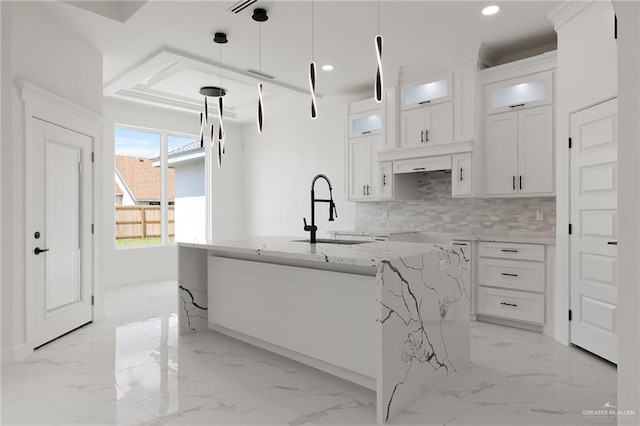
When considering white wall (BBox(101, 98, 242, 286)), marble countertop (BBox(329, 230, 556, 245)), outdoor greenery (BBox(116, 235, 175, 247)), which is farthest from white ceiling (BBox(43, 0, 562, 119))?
outdoor greenery (BBox(116, 235, 175, 247))

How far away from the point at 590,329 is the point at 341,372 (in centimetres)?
208

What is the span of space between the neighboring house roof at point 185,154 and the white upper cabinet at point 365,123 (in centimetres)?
307

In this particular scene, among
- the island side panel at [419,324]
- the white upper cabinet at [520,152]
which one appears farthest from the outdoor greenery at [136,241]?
the island side panel at [419,324]

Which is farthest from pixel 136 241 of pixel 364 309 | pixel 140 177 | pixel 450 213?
pixel 364 309

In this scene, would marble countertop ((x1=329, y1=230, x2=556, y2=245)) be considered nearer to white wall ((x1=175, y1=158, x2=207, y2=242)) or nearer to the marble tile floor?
the marble tile floor

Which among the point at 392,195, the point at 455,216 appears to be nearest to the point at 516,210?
the point at 455,216

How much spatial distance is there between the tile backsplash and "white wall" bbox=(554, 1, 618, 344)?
79cm

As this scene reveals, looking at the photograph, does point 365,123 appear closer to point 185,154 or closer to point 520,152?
point 520,152

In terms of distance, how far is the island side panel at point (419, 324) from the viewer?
86.6 inches

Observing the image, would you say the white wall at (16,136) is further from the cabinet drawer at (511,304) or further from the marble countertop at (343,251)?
the cabinet drawer at (511,304)

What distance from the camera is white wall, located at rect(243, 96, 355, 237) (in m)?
6.37

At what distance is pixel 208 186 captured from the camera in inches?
298

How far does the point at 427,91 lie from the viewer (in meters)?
4.81

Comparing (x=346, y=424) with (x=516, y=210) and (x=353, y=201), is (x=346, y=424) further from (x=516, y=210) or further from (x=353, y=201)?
(x=353, y=201)
